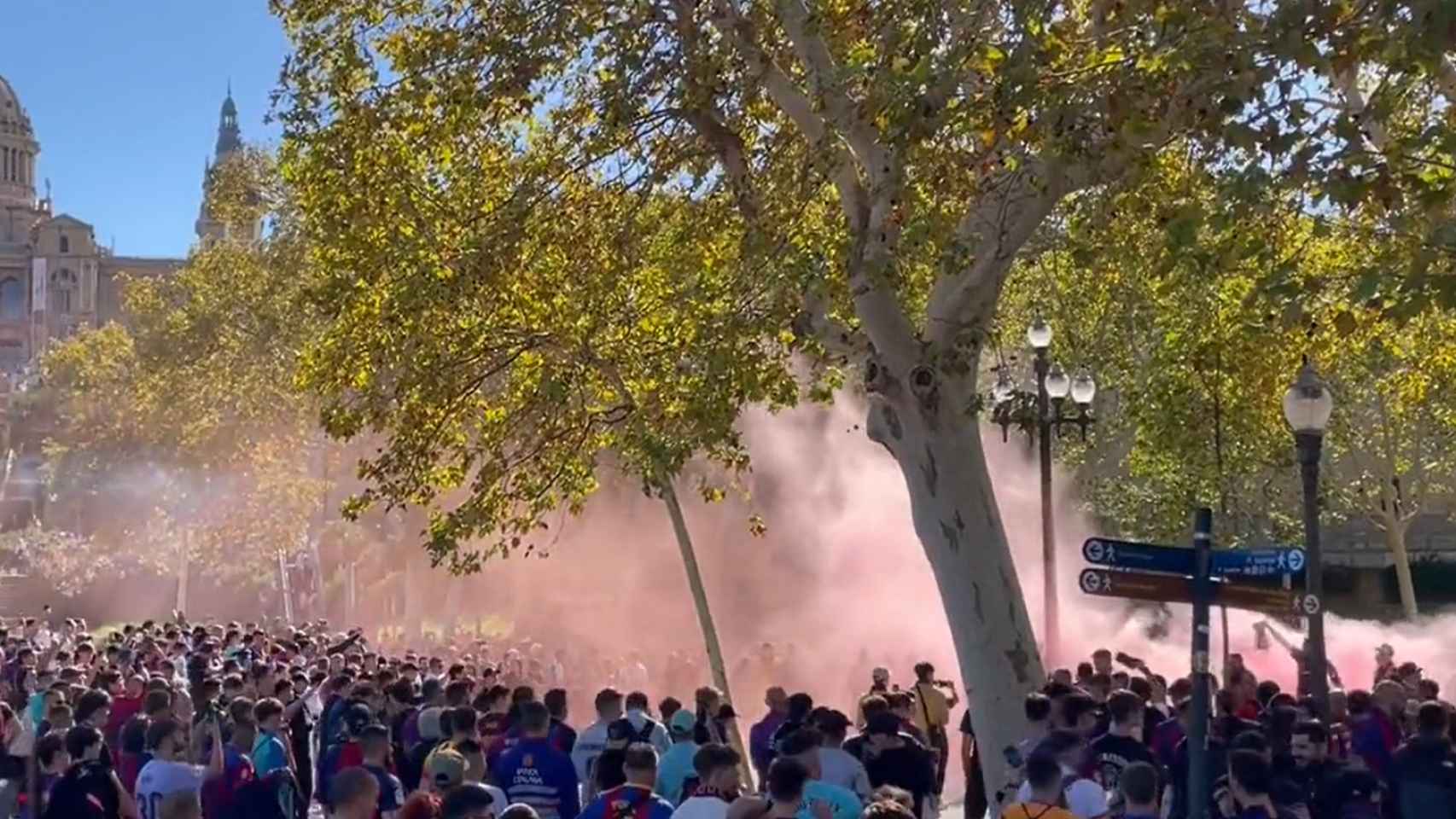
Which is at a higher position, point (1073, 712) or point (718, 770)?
point (1073, 712)

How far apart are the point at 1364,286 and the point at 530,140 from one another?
29.6 ft

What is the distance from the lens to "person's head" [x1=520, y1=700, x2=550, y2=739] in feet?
33.0

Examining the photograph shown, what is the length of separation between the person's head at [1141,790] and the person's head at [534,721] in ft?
11.4

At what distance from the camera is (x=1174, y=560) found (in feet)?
30.4

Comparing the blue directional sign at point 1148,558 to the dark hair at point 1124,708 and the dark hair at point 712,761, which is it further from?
the dark hair at point 712,761

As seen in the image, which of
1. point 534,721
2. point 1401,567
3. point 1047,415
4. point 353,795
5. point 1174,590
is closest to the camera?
point 353,795

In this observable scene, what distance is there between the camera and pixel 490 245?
46.7 feet

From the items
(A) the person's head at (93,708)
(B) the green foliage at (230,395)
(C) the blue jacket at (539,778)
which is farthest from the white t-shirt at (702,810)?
(B) the green foliage at (230,395)

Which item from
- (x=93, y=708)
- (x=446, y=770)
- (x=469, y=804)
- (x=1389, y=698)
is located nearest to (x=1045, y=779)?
(x=469, y=804)

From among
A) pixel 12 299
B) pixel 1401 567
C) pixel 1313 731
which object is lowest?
pixel 1313 731

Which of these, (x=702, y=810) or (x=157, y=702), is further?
(x=157, y=702)

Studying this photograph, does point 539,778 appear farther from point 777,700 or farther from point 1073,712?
point 777,700

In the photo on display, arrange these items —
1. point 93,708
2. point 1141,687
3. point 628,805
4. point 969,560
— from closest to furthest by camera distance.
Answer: point 628,805
point 93,708
point 1141,687
point 969,560

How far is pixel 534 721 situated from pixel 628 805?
1865mm
